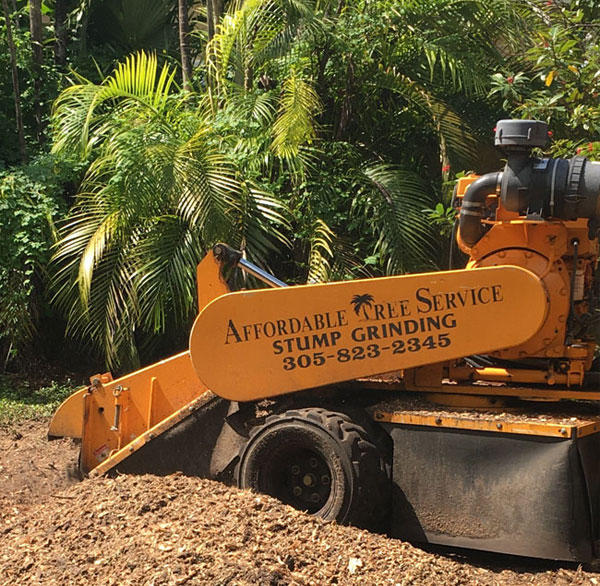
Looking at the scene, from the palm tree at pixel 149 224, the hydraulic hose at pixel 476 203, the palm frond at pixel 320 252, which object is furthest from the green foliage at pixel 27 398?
the hydraulic hose at pixel 476 203

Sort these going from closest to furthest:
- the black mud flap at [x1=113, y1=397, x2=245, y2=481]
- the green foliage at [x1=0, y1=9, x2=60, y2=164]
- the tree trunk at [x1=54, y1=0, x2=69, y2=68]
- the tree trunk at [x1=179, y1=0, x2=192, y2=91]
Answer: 1. the black mud flap at [x1=113, y1=397, x2=245, y2=481]
2. the tree trunk at [x1=179, y1=0, x2=192, y2=91]
3. the green foliage at [x1=0, y1=9, x2=60, y2=164]
4. the tree trunk at [x1=54, y1=0, x2=69, y2=68]

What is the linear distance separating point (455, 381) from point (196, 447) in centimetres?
163

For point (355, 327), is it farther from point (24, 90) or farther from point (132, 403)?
point (24, 90)

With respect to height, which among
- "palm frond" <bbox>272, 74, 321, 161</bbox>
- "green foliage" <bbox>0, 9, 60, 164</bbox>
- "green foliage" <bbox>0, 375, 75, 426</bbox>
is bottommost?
"green foliage" <bbox>0, 375, 75, 426</bbox>

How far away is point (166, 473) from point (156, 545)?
130 centimetres

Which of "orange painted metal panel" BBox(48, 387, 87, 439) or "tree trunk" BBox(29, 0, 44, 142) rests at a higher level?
"tree trunk" BBox(29, 0, 44, 142)

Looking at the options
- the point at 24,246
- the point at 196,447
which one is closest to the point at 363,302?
the point at 196,447

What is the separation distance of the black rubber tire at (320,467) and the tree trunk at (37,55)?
748cm

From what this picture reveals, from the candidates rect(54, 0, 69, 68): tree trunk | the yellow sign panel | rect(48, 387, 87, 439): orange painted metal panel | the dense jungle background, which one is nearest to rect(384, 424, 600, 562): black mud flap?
the yellow sign panel

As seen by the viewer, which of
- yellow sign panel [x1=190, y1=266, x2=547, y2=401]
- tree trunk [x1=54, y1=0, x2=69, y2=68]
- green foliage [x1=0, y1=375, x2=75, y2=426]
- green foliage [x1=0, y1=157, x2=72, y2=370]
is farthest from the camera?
tree trunk [x1=54, y1=0, x2=69, y2=68]

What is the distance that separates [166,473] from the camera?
5.77 m

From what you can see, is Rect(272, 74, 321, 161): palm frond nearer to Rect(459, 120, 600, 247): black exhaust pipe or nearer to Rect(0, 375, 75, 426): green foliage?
Rect(0, 375, 75, 426): green foliage

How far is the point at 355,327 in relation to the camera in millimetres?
5266

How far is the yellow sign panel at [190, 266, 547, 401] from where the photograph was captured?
508cm
